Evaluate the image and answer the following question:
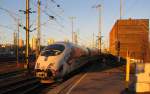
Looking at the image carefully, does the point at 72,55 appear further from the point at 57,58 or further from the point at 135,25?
the point at 135,25

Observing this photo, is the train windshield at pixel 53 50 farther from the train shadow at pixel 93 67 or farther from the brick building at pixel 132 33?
the brick building at pixel 132 33

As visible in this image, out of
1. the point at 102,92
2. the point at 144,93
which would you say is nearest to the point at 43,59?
the point at 102,92

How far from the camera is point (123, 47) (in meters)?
88.6

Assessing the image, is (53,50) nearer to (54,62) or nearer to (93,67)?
(54,62)

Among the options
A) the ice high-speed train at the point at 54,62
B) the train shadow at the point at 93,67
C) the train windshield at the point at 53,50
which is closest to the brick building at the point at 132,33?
the train shadow at the point at 93,67

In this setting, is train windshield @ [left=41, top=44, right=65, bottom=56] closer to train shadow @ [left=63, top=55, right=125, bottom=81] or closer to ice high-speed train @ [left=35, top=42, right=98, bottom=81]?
ice high-speed train @ [left=35, top=42, right=98, bottom=81]

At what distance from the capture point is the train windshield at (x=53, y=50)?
938 inches

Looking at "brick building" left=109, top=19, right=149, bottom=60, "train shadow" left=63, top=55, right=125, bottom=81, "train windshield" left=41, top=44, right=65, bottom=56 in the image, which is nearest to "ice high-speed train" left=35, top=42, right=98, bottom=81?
"train windshield" left=41, top=44, right=65, bottom=56

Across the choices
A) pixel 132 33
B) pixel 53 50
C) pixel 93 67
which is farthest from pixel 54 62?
pixel 132 33

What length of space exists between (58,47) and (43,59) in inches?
71.8

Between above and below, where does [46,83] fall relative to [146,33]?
below

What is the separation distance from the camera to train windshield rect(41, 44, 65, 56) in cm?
2381

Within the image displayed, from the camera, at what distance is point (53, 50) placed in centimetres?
2419

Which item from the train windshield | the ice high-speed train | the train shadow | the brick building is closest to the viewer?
the ice high-speed train
